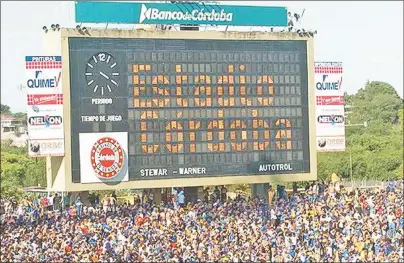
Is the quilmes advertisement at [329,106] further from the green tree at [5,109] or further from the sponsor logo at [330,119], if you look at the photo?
the green tree at [5,109]

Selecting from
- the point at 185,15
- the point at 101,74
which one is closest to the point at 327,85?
the point at 185,15

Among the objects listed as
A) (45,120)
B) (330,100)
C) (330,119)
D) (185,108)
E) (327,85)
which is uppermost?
(327,85)

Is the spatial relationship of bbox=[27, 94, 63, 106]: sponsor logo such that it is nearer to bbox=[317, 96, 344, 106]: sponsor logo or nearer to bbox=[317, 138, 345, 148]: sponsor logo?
bbox=[317, 96, 344, 106]: sponsor logo

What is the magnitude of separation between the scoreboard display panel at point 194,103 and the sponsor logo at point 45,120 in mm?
573

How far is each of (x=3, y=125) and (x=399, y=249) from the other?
337 ft

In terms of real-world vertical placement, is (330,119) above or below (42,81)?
below

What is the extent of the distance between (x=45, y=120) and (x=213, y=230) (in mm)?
7329

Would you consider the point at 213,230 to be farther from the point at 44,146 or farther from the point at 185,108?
the point at 44,146

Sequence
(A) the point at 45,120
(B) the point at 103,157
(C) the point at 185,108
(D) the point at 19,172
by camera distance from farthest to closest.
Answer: (D) the point at 19,172 < (C) the point at 185,108 < (B) the point at 103,157 < (A) the point at 45,120

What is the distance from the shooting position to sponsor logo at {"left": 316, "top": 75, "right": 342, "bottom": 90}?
42122 millimetres

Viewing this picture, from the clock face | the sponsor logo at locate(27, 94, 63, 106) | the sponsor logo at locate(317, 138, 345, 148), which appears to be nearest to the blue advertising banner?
the clock face

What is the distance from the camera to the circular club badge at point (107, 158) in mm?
38344

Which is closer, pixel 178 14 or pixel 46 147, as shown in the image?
pixel 46 147

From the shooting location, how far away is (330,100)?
4259 cm
